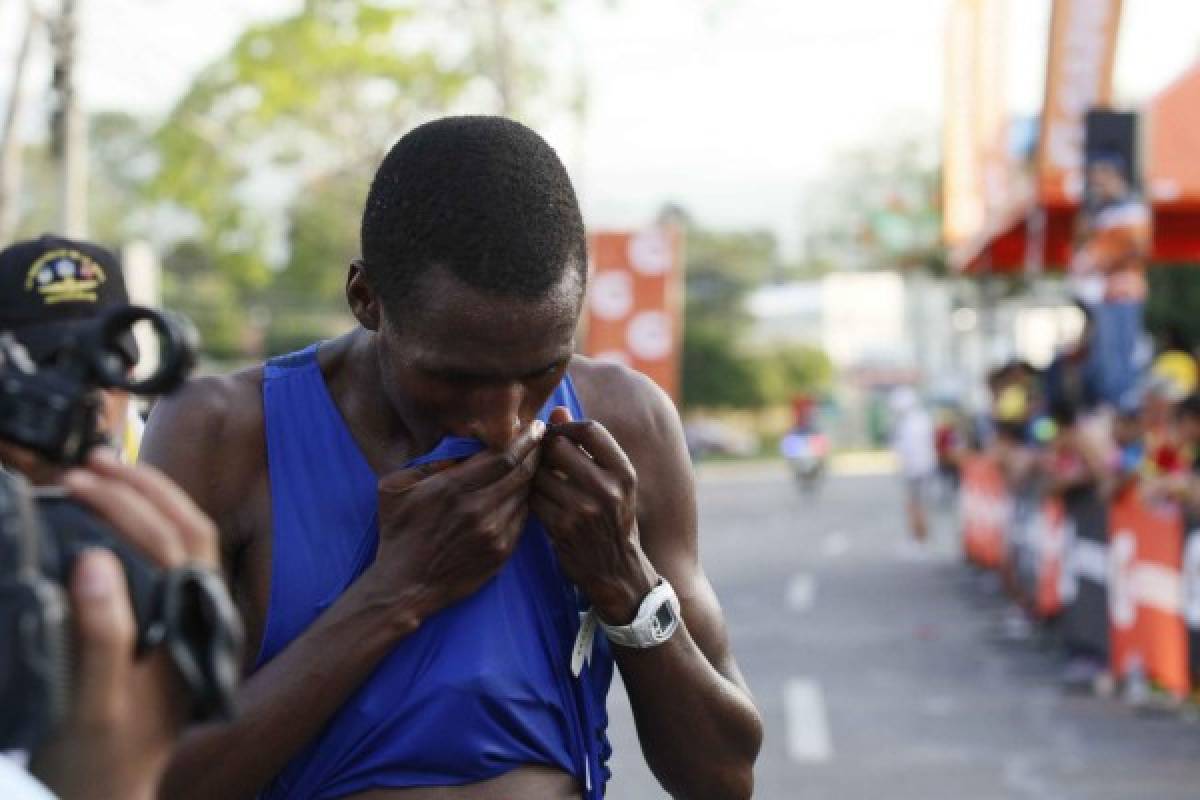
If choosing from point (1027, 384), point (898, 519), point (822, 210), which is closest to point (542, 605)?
point (1027, 384)

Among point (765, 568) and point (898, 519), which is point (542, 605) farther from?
point (898, 519)

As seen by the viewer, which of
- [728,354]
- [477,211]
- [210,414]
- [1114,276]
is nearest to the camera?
[477,211]

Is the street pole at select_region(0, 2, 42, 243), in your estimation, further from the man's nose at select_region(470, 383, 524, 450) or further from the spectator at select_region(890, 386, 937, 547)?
the man's nose at select_region(470, 383, 524, 450)

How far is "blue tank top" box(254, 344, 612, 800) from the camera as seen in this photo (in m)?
2.36

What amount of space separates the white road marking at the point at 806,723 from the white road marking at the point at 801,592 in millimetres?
4893

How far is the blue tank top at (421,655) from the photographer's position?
2.36 metres

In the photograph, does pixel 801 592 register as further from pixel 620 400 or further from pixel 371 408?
pixel 371 408

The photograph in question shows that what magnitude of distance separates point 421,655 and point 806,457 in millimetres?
36355

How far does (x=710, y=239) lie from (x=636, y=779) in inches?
3784

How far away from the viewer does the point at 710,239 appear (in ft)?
341

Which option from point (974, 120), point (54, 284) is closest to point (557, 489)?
point (54, 284)

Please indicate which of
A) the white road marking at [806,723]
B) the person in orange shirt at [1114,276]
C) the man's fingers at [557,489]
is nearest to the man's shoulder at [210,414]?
the man's fingers at [557,489]

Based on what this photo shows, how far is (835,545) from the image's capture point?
80.5ft

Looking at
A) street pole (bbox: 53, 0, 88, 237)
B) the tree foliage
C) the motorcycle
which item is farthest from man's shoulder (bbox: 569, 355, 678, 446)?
the tree foliage
